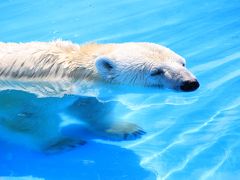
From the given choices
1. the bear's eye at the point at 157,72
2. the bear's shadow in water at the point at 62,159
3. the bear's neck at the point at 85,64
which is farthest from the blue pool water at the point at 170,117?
the bear's neck at the point at 85,64

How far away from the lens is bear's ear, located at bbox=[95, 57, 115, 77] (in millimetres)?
4051

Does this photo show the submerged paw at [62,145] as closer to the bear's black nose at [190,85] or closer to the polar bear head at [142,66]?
the polar bear head at [142,66]

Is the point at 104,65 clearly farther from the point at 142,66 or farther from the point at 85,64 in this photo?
the point at 142,66

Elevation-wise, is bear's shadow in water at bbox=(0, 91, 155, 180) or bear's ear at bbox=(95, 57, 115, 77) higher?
bear's ear at bbox=(95, 57, 115, 77)

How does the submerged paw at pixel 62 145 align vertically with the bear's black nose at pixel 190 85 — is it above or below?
below

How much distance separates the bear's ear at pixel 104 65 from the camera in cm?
405

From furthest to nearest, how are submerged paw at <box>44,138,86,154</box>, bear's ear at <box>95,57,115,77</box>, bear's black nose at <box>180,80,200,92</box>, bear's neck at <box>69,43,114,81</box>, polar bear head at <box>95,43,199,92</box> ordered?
1. submerged paw at <box>44,138,86,154</box>
2. bear's neck at <box>69,43,114,81</box>
3. bear's ear at <box>95,57,115,77</box>
4. polar bear head at <box>95,43,199,92</box>
5. bear's black nose at <box>180,80,200,92</box>

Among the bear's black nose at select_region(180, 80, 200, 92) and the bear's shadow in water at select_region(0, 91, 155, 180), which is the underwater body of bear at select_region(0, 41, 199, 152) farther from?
the bear's black nose at select_region(180, 80, 200, 92)

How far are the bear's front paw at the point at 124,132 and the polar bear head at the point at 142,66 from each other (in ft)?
1.74

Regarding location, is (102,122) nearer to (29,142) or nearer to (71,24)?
(29,142)

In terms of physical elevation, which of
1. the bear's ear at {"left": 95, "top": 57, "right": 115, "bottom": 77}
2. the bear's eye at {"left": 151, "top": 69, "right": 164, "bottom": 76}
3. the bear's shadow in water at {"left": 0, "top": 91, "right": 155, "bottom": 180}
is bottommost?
the bear's shadow in water at {"left": 0, "top": 91, "right": 155, "bottom": 180}

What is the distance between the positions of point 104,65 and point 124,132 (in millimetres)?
719

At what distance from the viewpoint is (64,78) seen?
13.9ft

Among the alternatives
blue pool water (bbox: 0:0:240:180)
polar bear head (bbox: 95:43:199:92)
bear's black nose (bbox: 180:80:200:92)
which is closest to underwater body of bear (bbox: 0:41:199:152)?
polar bear head (bbox: 95:43:199:92)
